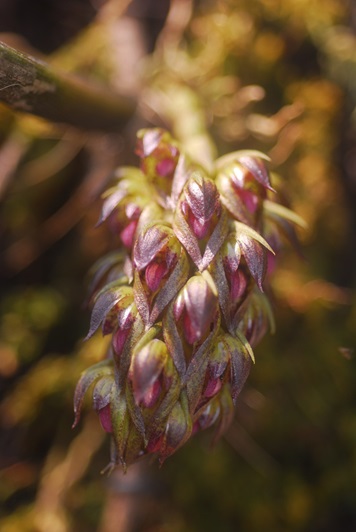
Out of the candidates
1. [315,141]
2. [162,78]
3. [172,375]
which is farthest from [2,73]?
[315,141]

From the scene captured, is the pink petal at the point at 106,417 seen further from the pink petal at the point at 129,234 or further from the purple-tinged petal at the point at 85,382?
the pink petal at the point at 129,234

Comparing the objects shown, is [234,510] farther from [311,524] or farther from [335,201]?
[335,201]

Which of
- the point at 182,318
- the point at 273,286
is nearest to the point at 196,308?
the point at 182,318

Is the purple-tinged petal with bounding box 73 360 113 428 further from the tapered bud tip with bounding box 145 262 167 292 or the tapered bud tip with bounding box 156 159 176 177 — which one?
the tapered bud tip with bounding box 156 159 176 177

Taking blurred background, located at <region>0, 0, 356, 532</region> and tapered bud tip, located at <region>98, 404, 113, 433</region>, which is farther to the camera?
blurred background, located at <region>0, 0, 356, 532</region>

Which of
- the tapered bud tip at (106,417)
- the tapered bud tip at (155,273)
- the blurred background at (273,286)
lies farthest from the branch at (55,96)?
the tapered bud tip at (106,417)

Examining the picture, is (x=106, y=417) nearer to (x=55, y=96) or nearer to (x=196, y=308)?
(x=196, y=308)

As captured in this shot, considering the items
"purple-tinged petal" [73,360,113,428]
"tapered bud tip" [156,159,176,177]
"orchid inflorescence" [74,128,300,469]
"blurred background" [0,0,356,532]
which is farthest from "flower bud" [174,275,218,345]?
"blurred background" [0,0,356,532]
